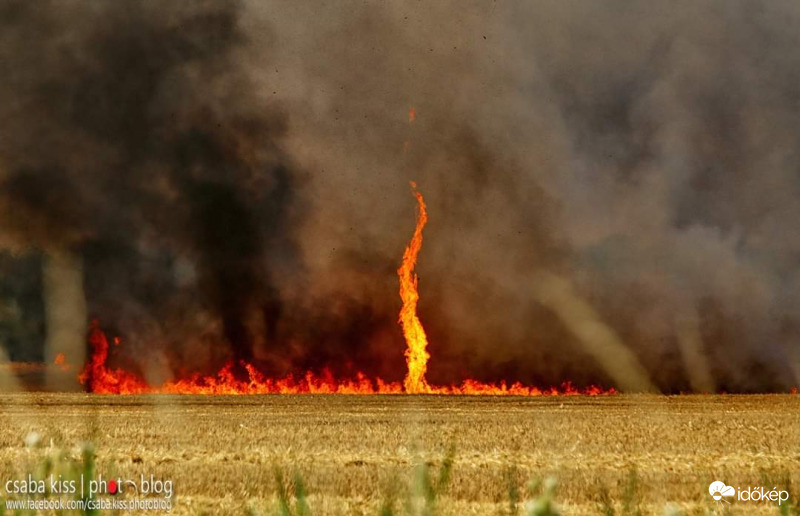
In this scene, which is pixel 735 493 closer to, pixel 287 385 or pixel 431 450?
pixel 431 450

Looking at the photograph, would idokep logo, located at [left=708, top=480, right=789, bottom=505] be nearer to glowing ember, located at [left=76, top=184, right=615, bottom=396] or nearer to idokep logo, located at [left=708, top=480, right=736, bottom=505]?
idokep logo, located at [left=708, top=480, right=736, bottom=505]

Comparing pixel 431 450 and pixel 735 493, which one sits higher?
pixel 431 450

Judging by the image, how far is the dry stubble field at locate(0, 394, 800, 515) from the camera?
14445 mm

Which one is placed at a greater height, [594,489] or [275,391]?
[275,391]

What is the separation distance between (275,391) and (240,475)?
1789 inches

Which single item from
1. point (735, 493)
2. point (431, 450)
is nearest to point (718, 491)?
point (735, 493)

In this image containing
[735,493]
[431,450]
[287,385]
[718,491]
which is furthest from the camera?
[287,385]

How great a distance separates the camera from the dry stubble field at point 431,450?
14.4 m

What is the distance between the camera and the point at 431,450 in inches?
813

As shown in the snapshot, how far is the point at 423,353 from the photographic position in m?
59.6

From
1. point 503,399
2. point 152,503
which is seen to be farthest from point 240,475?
point 503,399

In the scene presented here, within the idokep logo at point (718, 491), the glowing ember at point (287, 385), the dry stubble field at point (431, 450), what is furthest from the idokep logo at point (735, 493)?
the glowing ember at point (287, 385)

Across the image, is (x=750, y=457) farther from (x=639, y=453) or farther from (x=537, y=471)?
(x=537, y=471)

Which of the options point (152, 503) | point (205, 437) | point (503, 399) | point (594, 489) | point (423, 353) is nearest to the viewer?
point (152, 503)
